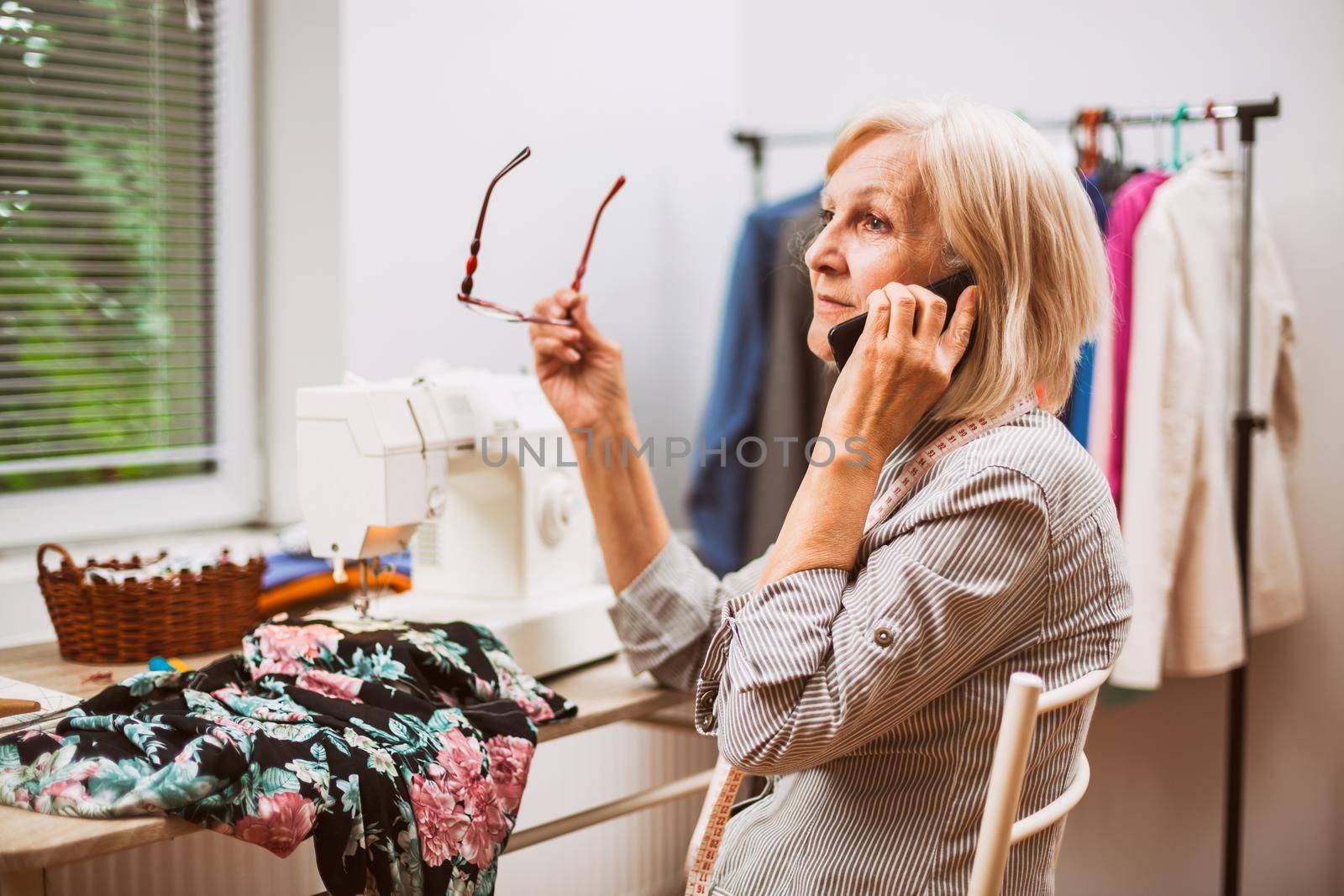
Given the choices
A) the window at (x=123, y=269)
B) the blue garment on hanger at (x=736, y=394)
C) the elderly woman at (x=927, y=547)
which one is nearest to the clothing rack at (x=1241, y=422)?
the blue garment on hanger at (x=736, y=394)

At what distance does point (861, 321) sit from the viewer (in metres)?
1.19

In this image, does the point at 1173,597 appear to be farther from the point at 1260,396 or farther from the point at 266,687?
the point at 266,687

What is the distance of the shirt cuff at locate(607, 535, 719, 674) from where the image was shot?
1521 millimetres

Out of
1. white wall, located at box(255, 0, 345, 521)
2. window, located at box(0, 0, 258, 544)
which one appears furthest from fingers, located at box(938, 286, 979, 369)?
window, located at box(0, 0, 258, 544)

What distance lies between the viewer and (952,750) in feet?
3.54

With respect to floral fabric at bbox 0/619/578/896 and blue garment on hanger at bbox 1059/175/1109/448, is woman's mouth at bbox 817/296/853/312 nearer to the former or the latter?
floral fabric at bbox 0/619/578/896

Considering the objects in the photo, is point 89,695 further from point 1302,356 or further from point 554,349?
point 1302,356

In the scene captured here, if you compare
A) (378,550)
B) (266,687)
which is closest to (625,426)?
(378,550)

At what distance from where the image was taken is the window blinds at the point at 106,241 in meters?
2.01

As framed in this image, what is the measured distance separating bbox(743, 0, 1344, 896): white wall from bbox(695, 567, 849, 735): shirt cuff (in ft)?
5.49

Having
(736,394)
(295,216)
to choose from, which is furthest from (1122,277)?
(295,216)

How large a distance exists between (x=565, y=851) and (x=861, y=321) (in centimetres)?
157

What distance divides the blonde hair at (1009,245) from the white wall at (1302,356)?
4.75 ft

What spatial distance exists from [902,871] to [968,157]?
682mm
